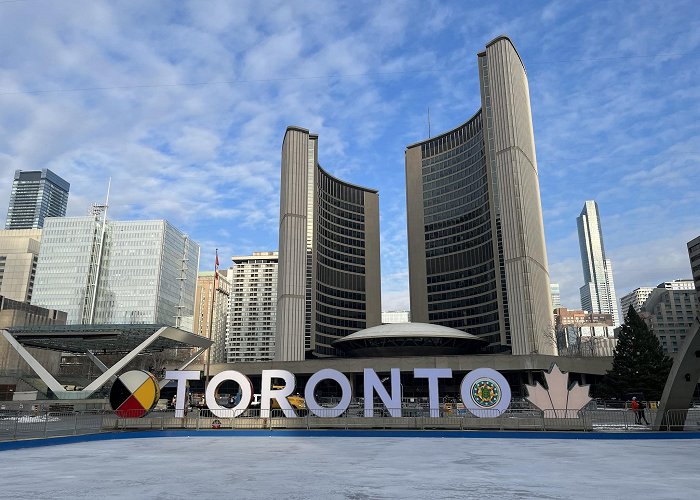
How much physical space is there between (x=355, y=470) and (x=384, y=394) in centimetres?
1805

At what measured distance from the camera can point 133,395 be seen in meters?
36.4

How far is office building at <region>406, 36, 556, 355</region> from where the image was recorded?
104 m

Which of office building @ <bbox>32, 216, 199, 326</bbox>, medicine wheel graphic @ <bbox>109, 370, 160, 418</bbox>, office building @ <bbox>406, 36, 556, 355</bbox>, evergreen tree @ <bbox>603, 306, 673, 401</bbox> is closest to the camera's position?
medicine wheel graphic @ <bbox>109, 370, 160, 418</bbox>

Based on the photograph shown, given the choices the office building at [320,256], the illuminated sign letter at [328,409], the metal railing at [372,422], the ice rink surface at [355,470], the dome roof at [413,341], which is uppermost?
the office building at [320,256]

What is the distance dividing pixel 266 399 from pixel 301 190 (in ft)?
303

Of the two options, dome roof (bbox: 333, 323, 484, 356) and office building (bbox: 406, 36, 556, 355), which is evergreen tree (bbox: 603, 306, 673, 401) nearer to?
office building (bbox: 406, 36, 556, 355)

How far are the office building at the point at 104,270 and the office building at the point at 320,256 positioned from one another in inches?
2764

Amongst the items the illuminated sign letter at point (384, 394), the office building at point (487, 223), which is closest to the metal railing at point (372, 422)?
the illuminated sign letter at point (384, 394)

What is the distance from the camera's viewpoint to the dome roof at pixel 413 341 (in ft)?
327

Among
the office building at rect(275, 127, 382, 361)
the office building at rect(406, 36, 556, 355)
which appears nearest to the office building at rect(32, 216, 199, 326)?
the office building at rect(275, 127, 382, 361)

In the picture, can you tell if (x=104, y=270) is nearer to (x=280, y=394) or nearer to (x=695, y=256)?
(x=280, y=394)

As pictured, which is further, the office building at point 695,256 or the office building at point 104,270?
the office building at point 104,270

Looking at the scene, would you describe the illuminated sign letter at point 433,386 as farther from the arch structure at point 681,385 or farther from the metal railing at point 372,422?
the arch structure at point 681,385

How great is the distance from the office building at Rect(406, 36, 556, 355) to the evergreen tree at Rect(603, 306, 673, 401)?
26593mm
